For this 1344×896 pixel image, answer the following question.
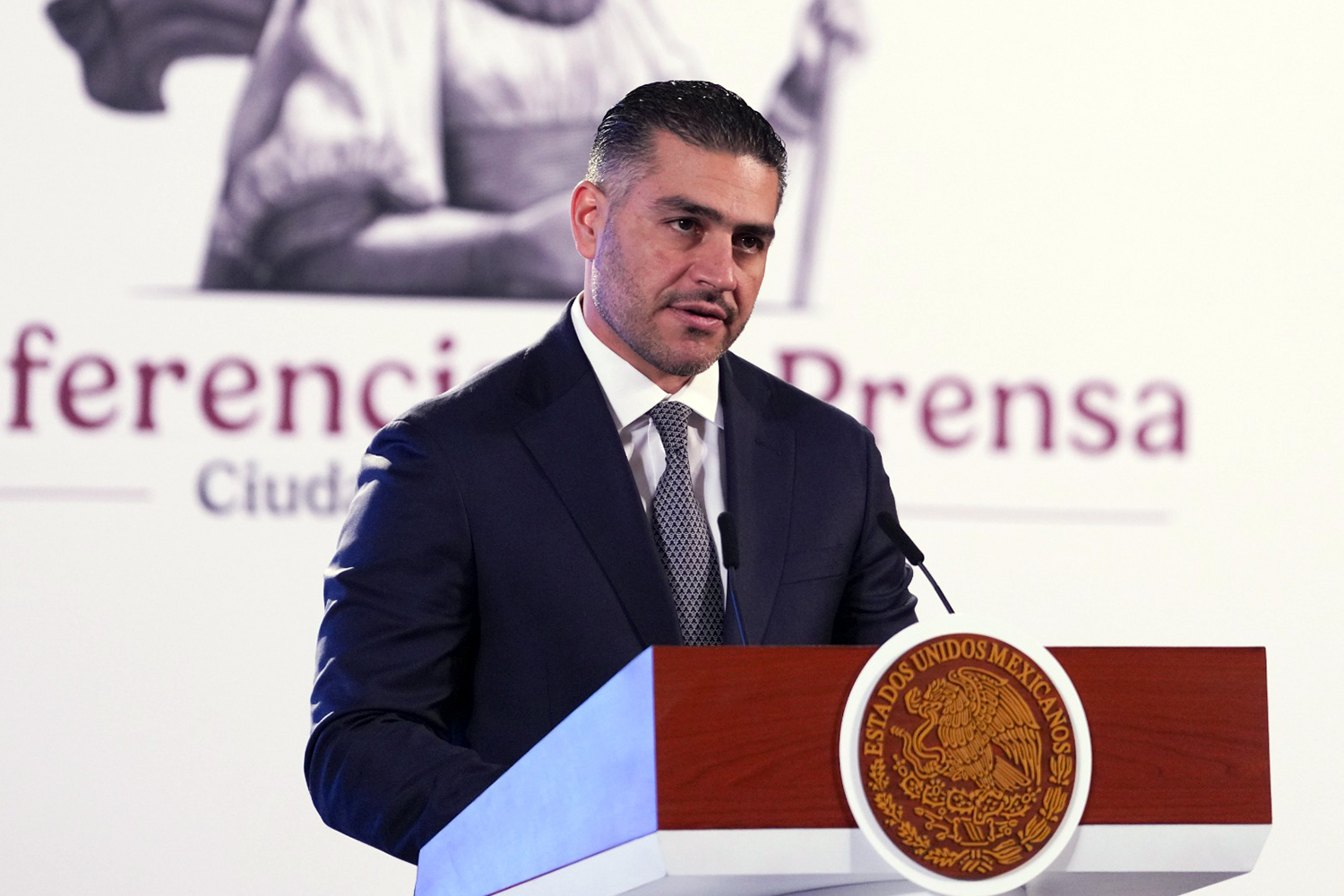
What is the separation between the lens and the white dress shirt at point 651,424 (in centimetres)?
206

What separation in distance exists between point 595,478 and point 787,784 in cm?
93

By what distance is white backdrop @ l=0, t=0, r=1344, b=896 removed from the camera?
3076 mm

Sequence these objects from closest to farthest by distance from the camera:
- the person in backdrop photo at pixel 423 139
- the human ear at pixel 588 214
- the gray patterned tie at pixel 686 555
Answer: the gray patterned tie at pixel 686 555 → the human ear at pixel 588 214 → the person in backdrop photo at pixel 423 139

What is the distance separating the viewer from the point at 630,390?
82.4 inches

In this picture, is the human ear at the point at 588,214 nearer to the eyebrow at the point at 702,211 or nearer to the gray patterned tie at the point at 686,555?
the eyebrow at the point at 702,211

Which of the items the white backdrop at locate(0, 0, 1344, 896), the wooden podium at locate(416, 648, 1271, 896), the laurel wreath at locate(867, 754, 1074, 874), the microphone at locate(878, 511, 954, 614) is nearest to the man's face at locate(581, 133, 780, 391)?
the microphone at locate(878, 511, 954, 614)

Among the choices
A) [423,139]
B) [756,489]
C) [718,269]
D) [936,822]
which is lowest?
[936,822]

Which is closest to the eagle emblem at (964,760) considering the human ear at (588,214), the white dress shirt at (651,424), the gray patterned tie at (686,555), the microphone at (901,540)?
the microphone at (901,540)

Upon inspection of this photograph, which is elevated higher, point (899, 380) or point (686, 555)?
point (899, 380)

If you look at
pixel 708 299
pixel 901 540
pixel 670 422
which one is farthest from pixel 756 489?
pixel 901 540

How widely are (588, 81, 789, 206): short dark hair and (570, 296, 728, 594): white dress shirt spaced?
24 centimetres

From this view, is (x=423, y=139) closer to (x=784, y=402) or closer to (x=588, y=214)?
(x=588, y=214)

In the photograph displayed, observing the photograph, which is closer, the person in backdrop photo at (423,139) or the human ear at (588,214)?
the human ear at (588,214)

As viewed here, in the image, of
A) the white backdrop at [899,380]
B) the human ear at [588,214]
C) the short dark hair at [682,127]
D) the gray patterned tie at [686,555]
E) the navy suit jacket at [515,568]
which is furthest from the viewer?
the white backdrop at [899,380]
